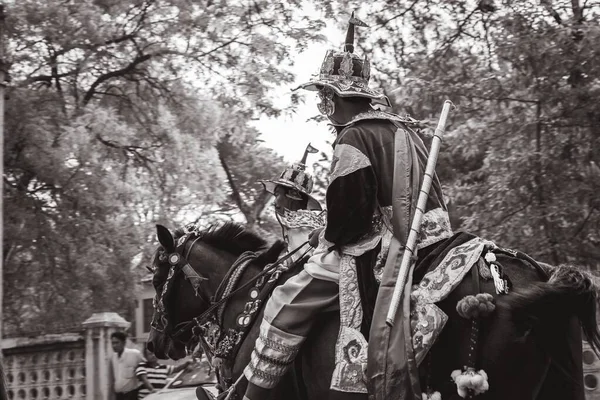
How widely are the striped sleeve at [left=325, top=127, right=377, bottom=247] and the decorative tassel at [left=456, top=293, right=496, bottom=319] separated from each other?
95 centimetres

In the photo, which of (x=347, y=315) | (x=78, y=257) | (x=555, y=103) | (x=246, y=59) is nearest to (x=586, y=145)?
(x=555, y=103)

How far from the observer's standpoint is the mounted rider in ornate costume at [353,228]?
5766 mm

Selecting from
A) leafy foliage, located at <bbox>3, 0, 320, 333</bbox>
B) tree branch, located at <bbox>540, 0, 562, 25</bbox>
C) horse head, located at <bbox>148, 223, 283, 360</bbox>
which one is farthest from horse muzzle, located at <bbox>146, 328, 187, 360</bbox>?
leafy foliage, located at <bbox>3, 0, 320, 333</bbox>

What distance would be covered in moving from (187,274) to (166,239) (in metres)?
0.33

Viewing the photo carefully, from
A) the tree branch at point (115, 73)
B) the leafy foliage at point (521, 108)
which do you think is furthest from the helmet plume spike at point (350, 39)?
the tree branch at point (115, 73)

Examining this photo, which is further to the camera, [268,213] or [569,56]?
[268,213]

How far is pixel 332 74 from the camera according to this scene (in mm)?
6242

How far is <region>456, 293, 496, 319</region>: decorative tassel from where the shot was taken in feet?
16.8

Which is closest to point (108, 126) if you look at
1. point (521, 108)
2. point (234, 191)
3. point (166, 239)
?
point (521, 108)

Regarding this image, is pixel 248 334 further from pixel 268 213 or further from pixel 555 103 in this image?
pixel 268 213

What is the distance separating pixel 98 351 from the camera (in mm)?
16094

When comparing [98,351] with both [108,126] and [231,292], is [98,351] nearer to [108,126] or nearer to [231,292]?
[108,126]

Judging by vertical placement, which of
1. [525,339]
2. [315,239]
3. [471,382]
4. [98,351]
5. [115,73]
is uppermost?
[115,73]

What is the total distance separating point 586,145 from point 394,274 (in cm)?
650
